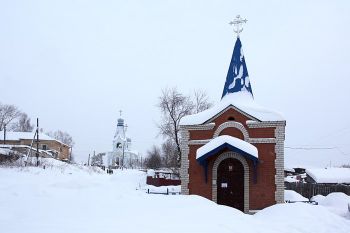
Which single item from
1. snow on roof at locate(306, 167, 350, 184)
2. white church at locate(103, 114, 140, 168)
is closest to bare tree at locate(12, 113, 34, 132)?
white church at locate(103, 114, 140, 168)

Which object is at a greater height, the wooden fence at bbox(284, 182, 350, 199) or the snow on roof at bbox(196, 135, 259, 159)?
the snow on roof at bbox(196, 135, 259, 159)

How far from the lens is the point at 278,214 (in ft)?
42.7

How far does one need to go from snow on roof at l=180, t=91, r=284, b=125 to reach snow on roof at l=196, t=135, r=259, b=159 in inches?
56.0

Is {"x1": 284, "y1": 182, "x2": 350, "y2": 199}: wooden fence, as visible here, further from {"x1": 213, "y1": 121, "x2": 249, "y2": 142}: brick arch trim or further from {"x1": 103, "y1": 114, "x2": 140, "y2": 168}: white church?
{"x1": 103, "y1": 114, "x2": 140, "y2": 168}: white church

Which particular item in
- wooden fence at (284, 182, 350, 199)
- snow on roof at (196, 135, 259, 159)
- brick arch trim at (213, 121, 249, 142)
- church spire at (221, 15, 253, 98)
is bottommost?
wooden fence at (284, 182, 350, 199)

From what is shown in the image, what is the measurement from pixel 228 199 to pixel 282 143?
11.3ft

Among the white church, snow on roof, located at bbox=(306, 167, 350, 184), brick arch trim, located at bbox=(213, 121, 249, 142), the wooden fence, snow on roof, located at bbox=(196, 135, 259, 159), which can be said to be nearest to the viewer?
snow on roof, located at bbox=(196, 135, 259, 159)

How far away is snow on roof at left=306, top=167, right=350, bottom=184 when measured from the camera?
139 ft

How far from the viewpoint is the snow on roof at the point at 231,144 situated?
15859mm

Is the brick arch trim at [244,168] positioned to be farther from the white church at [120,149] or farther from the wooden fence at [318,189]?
the white church at [120,149]

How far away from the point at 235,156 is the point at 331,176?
30661mm

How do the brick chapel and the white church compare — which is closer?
the brick chapel

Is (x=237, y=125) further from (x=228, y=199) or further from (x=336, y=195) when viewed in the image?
(x=336, y=195)

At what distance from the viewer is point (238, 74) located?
19297mm
